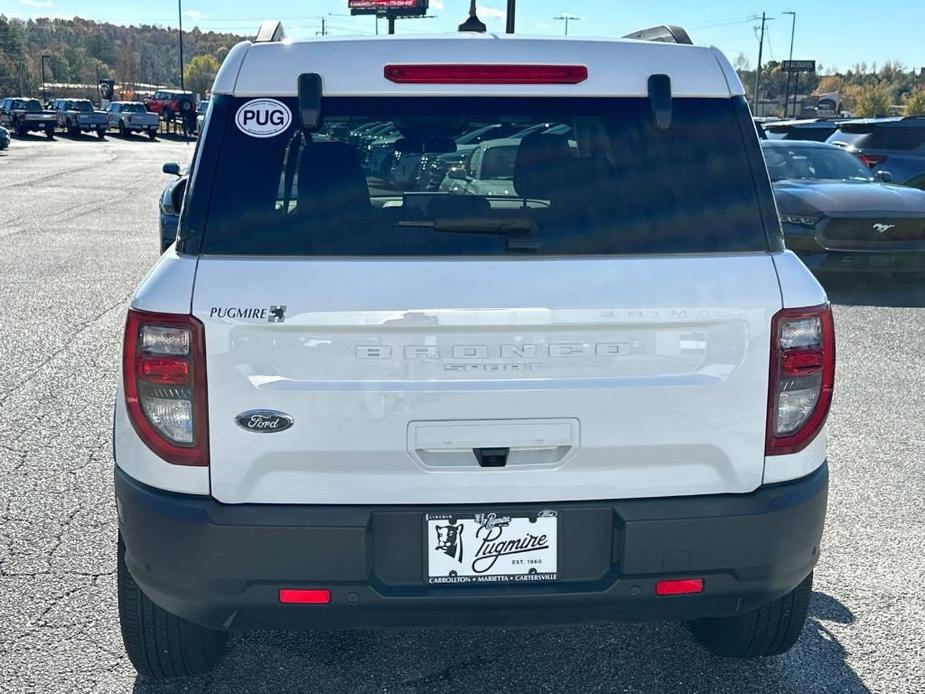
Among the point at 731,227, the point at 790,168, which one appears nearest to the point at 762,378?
the point at 731,227

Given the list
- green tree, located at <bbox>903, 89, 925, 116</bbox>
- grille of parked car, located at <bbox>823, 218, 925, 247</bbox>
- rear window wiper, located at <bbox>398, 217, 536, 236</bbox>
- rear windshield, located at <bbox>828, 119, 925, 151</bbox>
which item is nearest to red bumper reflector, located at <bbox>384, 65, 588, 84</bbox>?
rear window wiper, located at <bbox>398, 217, 536, 236</bbox>

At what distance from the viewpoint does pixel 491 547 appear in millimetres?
2543

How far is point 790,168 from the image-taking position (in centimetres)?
1133

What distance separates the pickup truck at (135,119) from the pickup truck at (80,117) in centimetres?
104

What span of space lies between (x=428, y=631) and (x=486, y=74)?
186cm

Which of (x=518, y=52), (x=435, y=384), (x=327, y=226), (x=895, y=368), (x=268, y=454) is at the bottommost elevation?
(x=895, y=368)

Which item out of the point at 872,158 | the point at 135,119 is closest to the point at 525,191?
the point at 872,158

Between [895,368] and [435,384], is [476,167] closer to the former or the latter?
[435,384]

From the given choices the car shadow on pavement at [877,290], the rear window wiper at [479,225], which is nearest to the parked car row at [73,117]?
the car shadow on pavement at [877,290]

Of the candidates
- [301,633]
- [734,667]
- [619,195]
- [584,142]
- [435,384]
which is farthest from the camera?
[301,633]

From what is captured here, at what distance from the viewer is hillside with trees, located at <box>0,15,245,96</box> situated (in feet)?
351

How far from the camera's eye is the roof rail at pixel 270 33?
2872 millimetres

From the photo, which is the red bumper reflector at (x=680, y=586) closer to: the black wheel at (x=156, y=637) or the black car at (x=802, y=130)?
the black wheel at (x=156, y=637)

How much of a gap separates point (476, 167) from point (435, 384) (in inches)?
55.5
